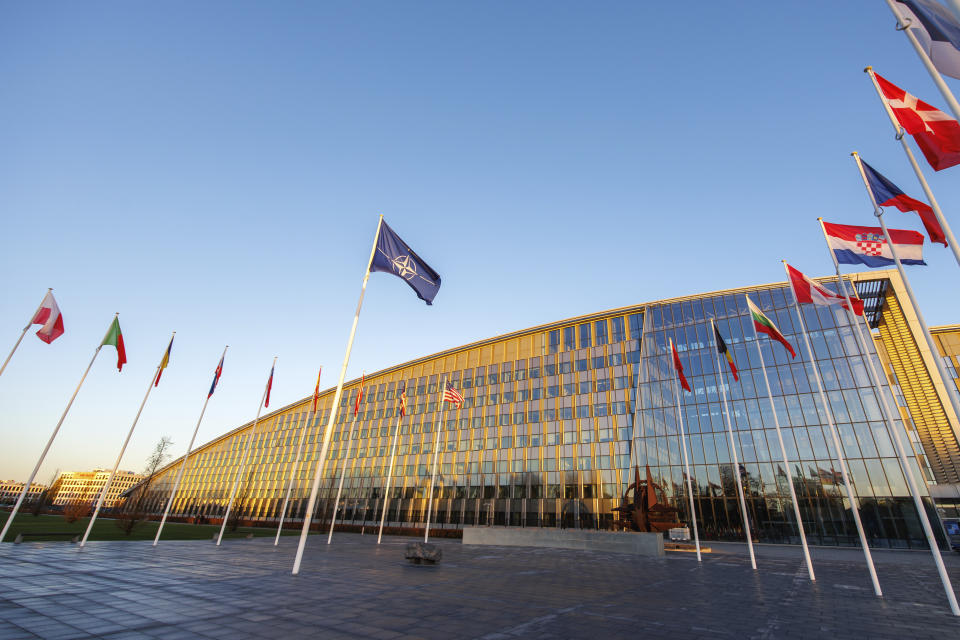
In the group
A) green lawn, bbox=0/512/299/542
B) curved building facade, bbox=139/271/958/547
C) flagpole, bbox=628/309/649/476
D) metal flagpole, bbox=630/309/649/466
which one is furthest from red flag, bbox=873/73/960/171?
metal flagpole, bbox=630/309/649/466

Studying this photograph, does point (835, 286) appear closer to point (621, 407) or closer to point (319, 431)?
point (621, 407)

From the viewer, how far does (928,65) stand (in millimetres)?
7211

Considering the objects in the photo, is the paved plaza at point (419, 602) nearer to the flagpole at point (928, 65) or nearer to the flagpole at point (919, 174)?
the flagpole at point (919, 174)

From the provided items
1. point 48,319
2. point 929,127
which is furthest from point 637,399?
point 48,319

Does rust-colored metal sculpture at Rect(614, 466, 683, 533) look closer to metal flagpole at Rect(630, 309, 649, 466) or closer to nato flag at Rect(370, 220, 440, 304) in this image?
metal flagpole at Rect(630, 309, 649, 466)

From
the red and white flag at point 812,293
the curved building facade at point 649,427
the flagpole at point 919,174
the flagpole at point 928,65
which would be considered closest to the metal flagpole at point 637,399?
the curved building facade at point 649,427

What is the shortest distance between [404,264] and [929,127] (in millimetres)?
14353

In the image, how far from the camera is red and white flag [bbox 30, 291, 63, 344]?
671 inches

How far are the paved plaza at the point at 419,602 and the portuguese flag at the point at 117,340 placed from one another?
25.8 ft

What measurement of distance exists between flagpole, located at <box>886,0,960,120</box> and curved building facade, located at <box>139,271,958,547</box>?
30805 mm

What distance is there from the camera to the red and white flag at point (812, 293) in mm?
14203

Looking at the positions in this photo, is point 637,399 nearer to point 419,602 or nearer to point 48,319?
point 419,602

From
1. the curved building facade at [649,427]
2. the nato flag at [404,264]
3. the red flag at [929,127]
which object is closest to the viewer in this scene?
the red flag at [929,127]

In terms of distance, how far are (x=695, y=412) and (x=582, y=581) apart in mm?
37948
